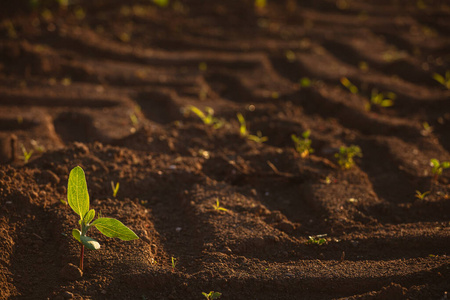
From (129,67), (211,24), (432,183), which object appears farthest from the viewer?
(211,24)

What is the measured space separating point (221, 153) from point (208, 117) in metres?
0.43

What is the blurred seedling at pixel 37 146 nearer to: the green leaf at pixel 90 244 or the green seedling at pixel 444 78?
the green leaf at pixel 90 244

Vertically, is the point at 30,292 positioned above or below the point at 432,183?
below

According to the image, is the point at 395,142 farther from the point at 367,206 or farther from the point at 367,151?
the point at 367,206

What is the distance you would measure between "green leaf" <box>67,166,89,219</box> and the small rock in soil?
217 mm

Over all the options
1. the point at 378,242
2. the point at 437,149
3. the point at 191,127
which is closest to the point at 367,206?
the point at 378,242

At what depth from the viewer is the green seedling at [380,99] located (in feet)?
11.1

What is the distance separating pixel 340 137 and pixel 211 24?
8.07 feet

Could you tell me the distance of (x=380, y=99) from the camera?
345 cm

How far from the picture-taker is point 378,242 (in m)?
2.06

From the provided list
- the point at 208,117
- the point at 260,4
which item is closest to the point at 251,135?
the point at 208,117

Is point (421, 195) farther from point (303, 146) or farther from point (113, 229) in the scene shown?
point (113, 229)

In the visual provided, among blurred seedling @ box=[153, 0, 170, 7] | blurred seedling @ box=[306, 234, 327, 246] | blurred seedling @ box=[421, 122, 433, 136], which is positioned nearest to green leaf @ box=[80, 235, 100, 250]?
blurred seedling @ box=[306, 234, 327, 246]

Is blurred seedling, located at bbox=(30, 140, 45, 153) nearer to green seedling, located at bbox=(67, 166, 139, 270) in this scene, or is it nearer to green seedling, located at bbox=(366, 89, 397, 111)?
green seedling, located at bbox=(67, 166, 139, 270)
